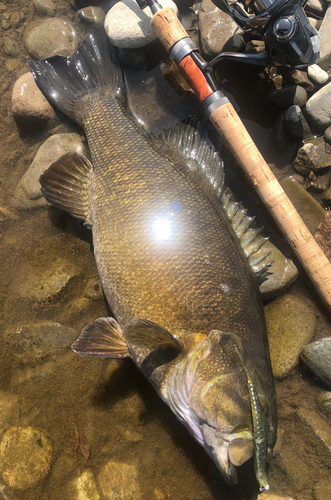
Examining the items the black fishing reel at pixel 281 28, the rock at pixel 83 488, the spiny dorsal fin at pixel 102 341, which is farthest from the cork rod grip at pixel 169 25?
the rock at pixel 83 488

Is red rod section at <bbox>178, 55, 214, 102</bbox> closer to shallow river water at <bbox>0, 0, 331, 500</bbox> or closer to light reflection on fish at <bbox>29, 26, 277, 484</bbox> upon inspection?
light reflection on fish at <bbox>29, 26, 277, 484</bbox>

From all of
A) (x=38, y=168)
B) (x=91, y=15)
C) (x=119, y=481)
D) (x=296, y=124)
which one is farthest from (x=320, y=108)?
(x=119, y=481)

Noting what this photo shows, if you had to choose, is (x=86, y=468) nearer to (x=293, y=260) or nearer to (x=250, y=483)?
(x=250, y=483)

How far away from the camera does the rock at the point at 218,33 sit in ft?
10.6

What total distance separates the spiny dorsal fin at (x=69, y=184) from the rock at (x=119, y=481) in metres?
2.14

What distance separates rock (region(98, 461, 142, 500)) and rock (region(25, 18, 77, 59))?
3933mm

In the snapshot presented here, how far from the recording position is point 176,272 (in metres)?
2.42

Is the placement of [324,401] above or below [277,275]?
below

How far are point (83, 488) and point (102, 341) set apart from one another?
1277 mm

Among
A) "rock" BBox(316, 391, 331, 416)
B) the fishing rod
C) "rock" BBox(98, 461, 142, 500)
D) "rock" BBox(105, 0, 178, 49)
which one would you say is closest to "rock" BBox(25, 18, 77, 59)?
"rock" BBox(105, 0, 178, 49)

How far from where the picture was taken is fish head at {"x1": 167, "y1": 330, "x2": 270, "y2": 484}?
188cm

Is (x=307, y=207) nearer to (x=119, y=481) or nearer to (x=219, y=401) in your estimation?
(x=219, y=401)

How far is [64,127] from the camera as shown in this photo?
3.51 m

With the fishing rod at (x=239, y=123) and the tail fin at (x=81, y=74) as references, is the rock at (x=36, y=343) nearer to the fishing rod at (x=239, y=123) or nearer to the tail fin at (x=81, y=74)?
the tail fin at (x=81, y=74)
